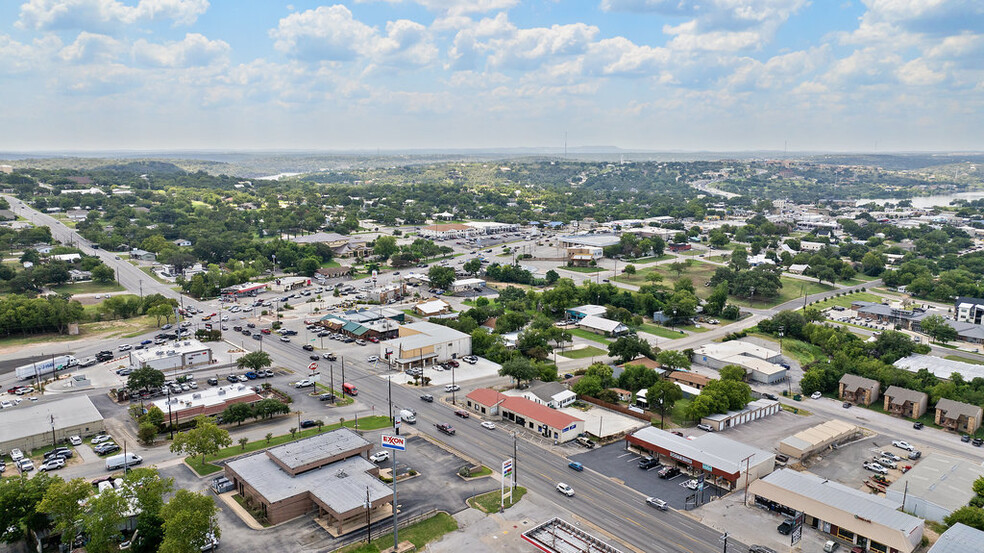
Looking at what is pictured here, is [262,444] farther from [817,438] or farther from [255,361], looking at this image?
Result: [817,438]

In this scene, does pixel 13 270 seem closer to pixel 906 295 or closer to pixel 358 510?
pixel 358 510

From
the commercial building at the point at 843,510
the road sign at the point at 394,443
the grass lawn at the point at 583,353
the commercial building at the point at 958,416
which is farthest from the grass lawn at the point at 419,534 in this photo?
the commercial building at the point at 958,416

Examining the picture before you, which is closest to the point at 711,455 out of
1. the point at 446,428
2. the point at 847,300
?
the point at 446,428

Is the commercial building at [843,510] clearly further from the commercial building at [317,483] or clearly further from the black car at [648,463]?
the commercial building at [317,483]

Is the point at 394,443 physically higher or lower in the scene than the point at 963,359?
higher

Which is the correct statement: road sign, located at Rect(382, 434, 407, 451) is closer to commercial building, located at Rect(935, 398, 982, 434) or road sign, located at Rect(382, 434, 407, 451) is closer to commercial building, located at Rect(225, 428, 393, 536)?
commercial building, located at Rect(225, 428, 393, 536)

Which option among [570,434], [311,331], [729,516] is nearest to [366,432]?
[570,434]
